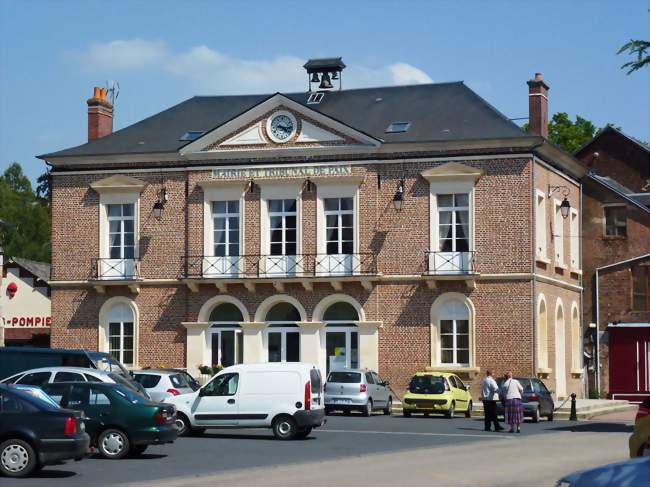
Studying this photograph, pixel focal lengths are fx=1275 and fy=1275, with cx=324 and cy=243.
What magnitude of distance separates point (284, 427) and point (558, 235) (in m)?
22.4

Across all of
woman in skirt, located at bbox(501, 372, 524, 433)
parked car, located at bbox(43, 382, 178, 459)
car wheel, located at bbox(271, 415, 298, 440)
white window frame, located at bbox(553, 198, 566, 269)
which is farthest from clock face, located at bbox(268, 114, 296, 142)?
parked car, located at bbox(43, 382, 178, 459)

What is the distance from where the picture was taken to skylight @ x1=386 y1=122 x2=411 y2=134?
4628 cm

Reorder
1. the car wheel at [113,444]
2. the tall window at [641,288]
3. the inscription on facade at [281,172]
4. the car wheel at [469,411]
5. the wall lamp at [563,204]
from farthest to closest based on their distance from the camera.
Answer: the tall window at [641,288] < the wall lamp at [563,204] < the inscription on facade at [281,172] < the car wheel at [469,411] < the car wheel at [113,444]

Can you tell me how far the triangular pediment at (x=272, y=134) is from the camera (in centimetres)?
4559

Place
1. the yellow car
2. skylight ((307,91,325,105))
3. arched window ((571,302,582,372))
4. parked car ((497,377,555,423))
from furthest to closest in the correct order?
arched window ((571,302,582,372)) < skylight ((307,91,325,105)) < the yellow car < parked car ((497,377,555,423))

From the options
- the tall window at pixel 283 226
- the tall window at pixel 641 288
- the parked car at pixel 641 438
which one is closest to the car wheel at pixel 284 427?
the parked car at pixel 641 438

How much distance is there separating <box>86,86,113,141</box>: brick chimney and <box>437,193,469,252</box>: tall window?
14.5m

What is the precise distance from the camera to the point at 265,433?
100ft

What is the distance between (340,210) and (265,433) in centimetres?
1630

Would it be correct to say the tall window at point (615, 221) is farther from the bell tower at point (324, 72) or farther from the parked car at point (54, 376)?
the parked car at point (54, 376)

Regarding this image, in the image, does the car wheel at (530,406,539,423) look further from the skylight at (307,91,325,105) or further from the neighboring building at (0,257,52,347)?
the neighboring building at (0,257,52,347)

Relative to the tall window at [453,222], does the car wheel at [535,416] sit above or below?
below

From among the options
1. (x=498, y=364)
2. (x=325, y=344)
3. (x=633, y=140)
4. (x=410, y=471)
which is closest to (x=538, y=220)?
(x=498, y=364)

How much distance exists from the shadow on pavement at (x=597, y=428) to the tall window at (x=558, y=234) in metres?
11.4
